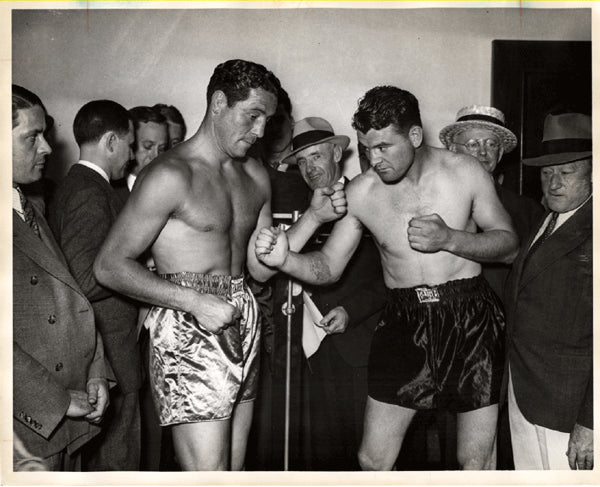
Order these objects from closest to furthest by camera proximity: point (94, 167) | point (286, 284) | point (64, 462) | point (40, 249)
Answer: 1. point (40, 249)
2. point (64, 462)
3. point (94, 167)
4. point (286, 284)

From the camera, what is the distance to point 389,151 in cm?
199

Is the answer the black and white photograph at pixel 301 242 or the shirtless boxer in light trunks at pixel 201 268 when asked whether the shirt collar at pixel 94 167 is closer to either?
the black and white photograph at pixel 301 242

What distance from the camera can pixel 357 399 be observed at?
2.04 m

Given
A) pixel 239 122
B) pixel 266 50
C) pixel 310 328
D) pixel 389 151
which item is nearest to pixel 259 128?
pixel 239 122

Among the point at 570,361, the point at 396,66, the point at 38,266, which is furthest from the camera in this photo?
the point at 396,66

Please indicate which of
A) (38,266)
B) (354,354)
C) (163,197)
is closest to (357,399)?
(354,354)

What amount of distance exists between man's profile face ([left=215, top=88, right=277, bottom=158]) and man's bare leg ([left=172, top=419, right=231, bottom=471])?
0.67m

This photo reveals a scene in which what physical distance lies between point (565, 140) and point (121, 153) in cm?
116

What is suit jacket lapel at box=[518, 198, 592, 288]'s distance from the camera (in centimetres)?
191

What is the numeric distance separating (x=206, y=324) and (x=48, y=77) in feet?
2.52

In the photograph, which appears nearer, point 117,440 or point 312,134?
point 117,440

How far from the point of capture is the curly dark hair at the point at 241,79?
6.14ft

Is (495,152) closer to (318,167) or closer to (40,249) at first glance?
(318,167)
